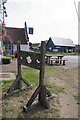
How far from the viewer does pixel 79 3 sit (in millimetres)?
8703

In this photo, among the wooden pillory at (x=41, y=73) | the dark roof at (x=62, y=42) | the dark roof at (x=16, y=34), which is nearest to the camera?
the wooden pillory at (x=41, y=73)

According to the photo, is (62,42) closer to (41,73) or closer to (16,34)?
(16,34)

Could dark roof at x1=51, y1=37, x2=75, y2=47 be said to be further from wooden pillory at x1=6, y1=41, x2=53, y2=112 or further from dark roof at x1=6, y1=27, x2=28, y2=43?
wooden pillory at x1=6, y1=41, x2=53, y2=112

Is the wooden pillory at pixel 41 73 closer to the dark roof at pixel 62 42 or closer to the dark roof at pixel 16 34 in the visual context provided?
the dark roof at pixel 16 34

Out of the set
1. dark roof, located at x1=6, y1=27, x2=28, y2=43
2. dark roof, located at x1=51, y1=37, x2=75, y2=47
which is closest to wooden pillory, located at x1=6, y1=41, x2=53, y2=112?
dark roof, located at x1=6, y1=27, x2=28, y2=43

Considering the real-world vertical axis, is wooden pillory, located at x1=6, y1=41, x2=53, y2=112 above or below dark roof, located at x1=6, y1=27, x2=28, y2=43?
below

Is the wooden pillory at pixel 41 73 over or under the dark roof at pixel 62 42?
under

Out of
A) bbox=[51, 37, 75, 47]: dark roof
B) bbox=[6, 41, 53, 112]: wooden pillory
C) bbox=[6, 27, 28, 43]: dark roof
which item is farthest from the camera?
bbox=[51, 37, 75, 47]: dark roof

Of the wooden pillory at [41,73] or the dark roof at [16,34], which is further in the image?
the dark roof at [16,34]

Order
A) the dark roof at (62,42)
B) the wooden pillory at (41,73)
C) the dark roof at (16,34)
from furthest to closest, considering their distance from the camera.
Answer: the dark roof at (62,42)
the dark roof at (16,34)
the wooden pillory at (41,73)

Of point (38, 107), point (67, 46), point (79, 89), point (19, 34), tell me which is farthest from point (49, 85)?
point (67, 46)

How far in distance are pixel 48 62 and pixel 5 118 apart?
1423cm

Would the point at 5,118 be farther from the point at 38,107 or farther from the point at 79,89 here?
the point at 79,89

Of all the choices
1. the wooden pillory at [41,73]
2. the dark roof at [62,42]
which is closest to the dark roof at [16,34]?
the wooden pillory at [41,73]
